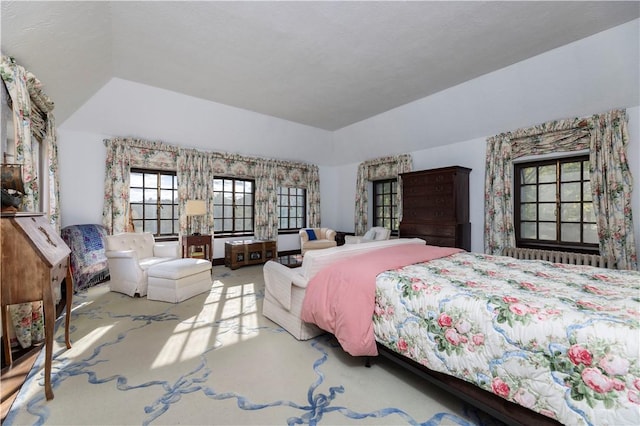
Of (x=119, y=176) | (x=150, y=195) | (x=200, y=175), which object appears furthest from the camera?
(x=200, y=175)

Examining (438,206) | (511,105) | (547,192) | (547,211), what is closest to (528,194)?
(547,192)

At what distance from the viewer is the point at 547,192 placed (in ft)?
15.0

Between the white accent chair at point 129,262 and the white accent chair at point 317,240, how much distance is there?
9.86 feet

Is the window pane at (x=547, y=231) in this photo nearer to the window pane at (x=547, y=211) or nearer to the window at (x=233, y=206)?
the window pane at (x=547, y=211)

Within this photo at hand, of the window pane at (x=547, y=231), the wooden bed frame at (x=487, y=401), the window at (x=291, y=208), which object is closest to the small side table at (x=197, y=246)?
the window at (x=291, y=208)

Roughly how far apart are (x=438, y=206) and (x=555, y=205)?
1750mm

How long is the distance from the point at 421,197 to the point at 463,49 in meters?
2.74

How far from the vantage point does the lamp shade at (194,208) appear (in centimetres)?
545

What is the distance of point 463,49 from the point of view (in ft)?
11.3

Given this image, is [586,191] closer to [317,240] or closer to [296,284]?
[296,284]

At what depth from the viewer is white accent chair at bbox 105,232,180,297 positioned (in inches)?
154

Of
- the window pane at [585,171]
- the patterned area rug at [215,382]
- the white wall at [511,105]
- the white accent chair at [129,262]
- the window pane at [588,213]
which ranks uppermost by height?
the white wall at [511,105]

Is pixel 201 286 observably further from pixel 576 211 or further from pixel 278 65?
pixel 576 211

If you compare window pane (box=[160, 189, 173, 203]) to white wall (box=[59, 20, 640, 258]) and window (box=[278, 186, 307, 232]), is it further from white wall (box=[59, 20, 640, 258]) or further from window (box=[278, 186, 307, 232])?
window (box=[278, 186, 307, 232])
